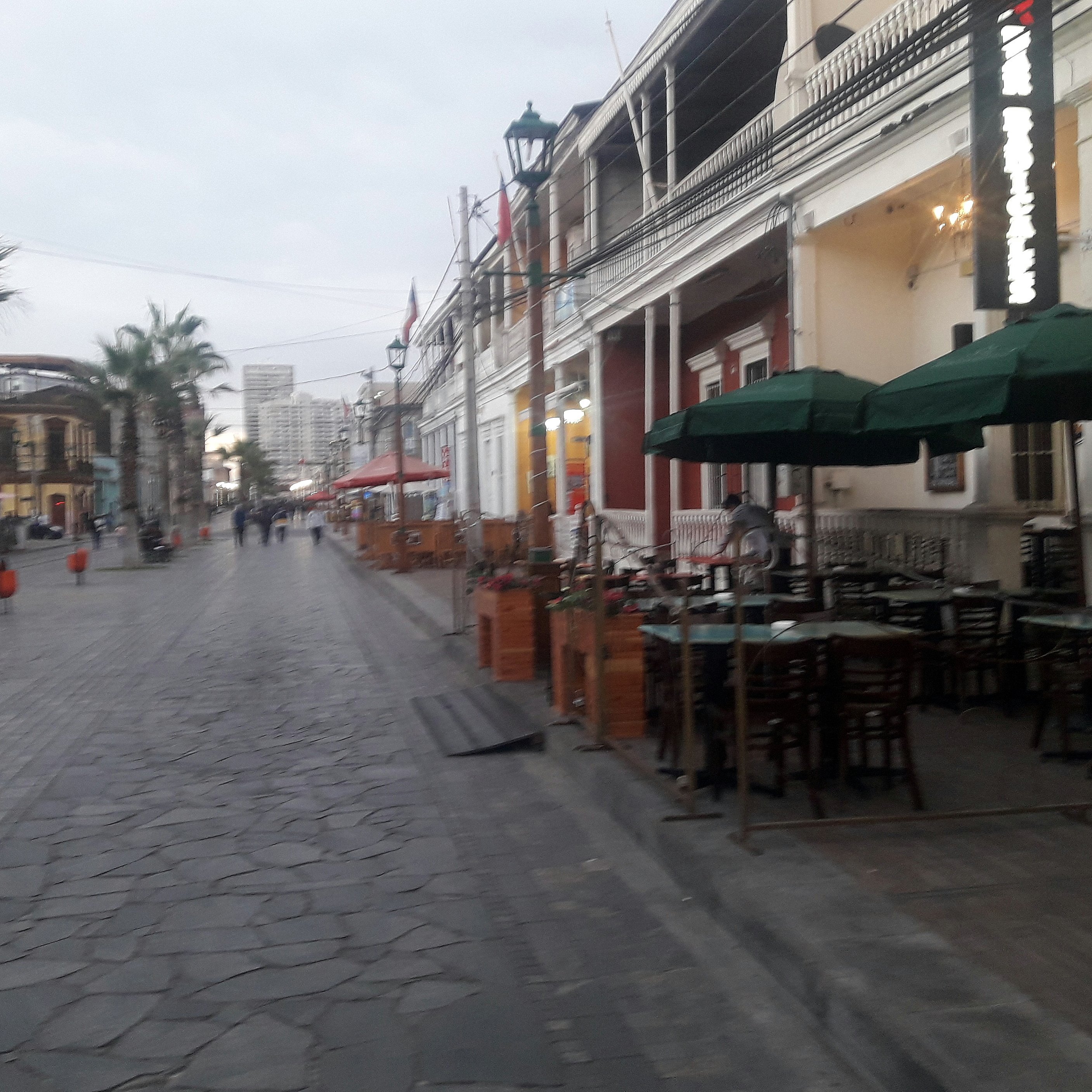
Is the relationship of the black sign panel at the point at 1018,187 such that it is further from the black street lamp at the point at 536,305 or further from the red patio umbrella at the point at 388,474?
the red patio umbrella at the point at 388,474

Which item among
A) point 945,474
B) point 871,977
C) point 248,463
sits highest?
point 248,463

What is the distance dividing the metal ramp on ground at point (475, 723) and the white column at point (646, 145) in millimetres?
9884

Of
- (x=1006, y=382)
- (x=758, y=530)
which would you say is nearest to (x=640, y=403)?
(x=758, y=530)

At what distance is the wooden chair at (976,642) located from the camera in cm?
779

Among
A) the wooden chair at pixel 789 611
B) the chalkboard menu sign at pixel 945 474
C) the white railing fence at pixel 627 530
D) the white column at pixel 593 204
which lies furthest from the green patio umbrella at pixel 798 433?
the white column at pixel 593 204

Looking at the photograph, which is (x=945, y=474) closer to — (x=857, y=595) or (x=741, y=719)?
(x=857, y=595)

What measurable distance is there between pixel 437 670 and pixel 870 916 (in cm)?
798

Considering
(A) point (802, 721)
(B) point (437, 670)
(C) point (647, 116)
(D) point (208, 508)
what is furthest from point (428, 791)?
(D) point (208, 508)

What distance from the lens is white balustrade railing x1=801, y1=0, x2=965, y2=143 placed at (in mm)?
10805

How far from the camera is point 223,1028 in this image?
12.2 ft

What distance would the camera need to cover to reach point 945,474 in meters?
13.7

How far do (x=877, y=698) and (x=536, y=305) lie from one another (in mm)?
7695

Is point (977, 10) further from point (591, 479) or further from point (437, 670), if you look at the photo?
point (591, 479)

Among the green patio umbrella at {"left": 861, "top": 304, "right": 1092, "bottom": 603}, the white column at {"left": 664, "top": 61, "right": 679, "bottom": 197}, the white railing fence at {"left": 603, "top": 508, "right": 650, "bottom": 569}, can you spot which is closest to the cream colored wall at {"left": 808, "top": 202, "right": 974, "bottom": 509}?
the white column at {"left": 664, "top": 61, "right": 679, "bottom": 197}
